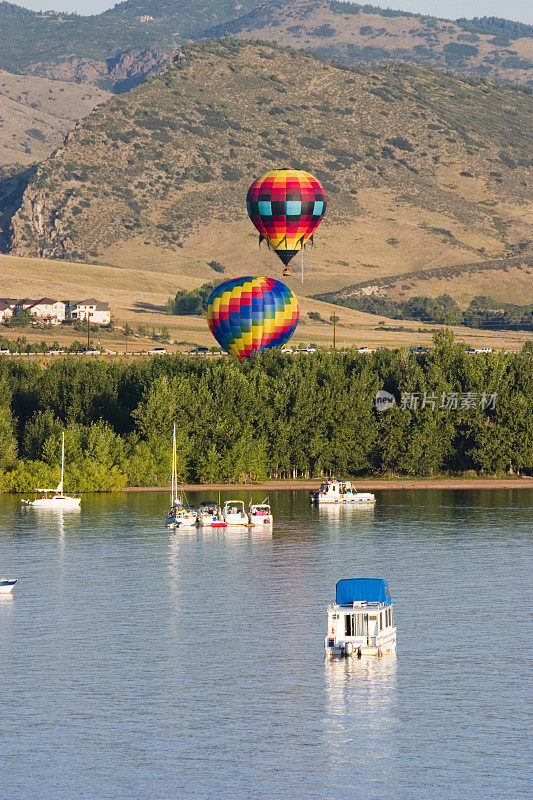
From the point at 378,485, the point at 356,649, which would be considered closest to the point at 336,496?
the point at 378,485

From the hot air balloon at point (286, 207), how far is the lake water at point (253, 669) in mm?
47133

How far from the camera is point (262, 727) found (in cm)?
5350

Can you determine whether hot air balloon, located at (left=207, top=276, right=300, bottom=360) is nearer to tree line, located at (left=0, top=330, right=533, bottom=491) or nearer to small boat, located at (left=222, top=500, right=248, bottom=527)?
tree line, located at (left=0, top=330, right=533, bottom=491)

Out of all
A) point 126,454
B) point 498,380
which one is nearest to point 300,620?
point 126,454

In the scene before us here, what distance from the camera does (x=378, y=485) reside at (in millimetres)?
125188

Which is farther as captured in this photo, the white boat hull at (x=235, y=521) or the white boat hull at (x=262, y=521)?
the white boat hull at (x=235, y=521)

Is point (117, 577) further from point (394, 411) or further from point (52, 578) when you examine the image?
point (394, 411)

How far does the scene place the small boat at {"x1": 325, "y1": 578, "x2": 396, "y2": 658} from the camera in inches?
2473

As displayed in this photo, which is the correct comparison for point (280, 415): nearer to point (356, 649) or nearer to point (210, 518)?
point (210, 518)

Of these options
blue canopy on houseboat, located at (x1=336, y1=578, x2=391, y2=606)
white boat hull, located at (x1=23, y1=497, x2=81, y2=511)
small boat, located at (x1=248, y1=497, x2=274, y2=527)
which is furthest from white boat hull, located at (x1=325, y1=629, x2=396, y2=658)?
white boat hull, located at (x1=23, y1=497, x2=81, y2=511)

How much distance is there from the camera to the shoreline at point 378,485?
12094 cm
